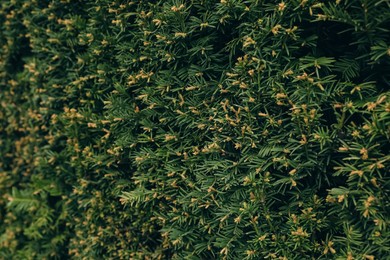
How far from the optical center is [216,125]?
2.84 metres

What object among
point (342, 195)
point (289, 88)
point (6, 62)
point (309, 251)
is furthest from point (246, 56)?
point (6, 62)

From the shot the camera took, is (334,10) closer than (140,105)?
Yes

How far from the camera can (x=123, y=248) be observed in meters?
3.58

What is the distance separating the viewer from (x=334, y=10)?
234 centimetres

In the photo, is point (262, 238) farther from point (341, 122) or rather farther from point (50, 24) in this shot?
point (50, 24)

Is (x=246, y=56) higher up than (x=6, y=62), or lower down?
higher up

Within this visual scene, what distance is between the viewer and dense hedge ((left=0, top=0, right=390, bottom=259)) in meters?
2.45

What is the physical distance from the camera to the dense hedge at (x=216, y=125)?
245cm

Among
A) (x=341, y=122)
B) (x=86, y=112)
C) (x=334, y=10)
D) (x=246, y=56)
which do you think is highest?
(x=334, y=10)

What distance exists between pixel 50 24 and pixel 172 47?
1.43 meters

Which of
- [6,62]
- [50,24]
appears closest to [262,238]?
[50,24]

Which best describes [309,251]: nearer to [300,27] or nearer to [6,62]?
[300,27]

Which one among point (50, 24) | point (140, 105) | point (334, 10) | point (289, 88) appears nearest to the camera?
point (334, 10)

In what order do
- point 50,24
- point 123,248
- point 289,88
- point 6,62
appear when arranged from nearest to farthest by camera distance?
point 289,88
point 123,248
point 50,24
point 6,62
